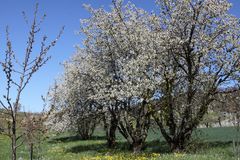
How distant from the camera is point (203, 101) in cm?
2217

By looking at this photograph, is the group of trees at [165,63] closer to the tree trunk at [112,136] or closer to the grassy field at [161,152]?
the grassy field at [161,152]

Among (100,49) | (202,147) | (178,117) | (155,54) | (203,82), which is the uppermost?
(100,49)

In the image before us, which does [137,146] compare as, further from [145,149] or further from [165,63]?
[165,63]

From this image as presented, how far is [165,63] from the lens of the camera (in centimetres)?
2370

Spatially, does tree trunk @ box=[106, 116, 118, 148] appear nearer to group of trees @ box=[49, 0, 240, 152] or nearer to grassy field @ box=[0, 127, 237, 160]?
grassy field @ box=[0, 127, 237, 160]

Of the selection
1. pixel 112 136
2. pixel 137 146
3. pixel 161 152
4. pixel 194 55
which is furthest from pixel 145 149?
pixel 194 55

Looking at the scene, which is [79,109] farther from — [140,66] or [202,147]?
[202,147]

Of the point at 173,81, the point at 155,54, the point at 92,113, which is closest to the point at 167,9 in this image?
the point at 155,54

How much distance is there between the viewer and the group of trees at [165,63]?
22.3 m

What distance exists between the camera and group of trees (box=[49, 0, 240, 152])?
22.3 meters

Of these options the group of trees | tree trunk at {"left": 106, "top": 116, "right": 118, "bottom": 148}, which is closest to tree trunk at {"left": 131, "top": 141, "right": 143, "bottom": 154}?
the group of trees

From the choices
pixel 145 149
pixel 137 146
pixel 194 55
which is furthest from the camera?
pixel 145 149

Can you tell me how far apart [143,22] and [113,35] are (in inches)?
89.6

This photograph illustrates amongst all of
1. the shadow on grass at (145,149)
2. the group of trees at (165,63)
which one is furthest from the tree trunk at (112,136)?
the group of trees at (165,63)
